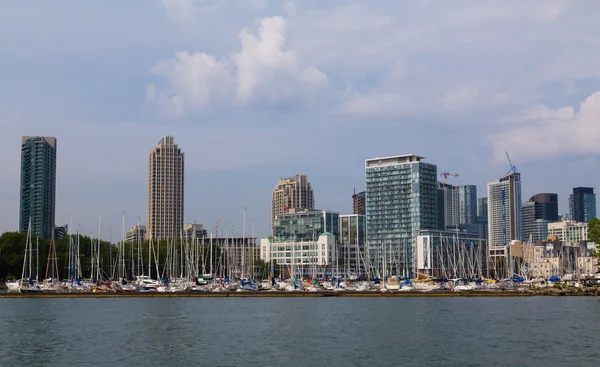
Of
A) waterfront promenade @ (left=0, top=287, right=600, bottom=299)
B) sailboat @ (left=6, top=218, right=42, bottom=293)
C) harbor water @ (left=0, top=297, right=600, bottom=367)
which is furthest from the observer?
waterfront promenade @ (left=0, top=287, right=600, bottom=299)

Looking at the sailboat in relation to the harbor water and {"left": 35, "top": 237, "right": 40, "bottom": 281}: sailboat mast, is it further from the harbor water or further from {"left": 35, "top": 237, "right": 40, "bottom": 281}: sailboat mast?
the harbor water

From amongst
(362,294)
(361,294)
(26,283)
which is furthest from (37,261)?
(362,294)

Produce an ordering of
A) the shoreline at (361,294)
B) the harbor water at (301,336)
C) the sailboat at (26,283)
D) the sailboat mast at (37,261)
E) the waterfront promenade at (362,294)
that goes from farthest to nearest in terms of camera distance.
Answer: the sailboat mast at (37,261)
the shoreline at (361,294)
the waterfront promenade at (362,294)
the sailboat at (26,283)
the harbor water at (301,336)

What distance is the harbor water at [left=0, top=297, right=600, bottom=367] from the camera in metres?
63.8

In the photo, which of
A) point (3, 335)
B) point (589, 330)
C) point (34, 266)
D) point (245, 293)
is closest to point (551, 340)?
point (589, 330)

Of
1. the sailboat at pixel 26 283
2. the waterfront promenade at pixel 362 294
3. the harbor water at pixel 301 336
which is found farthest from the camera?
the waterfront promenade at pixel 362 294

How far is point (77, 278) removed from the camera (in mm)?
183500

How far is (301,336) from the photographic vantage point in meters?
81.9

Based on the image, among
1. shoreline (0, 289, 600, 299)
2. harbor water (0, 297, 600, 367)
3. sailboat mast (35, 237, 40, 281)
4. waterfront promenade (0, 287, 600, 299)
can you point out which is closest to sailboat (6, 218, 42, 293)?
sailboat mast (35, 237, 40, 281)

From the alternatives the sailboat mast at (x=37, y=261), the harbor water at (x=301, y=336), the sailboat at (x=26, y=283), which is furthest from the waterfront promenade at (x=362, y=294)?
the harbor water at (x=301, y=336)

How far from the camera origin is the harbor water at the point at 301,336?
63.8 metres

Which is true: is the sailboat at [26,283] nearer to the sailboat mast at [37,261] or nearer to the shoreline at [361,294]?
the sailboat mast at [37,261]

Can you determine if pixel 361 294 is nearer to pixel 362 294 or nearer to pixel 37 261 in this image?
pixel 362 294

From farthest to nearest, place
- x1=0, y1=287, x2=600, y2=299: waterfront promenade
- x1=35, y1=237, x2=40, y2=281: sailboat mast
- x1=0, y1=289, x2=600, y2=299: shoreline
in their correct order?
x1=35, y1=237, x2=40, y2=281: sailboat mast → x1=0, y1=289, x2=600, y2=299: shoreline → x1=0, y1=287, x2=600, y2=299: waterfront promenade
